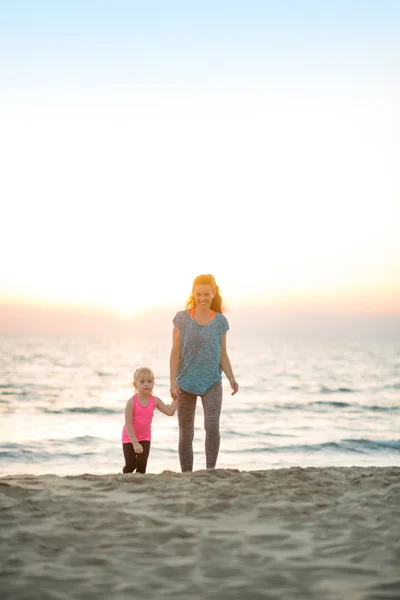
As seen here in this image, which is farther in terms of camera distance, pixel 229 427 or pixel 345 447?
pixel 229 427

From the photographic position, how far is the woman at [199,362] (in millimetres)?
6547

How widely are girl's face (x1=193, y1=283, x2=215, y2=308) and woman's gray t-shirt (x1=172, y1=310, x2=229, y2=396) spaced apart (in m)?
0.21

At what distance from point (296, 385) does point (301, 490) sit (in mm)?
30252

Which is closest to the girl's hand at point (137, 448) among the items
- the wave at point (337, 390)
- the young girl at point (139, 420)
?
the young girl at point (139, 420)

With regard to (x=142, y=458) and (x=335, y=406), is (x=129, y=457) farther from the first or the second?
(x=335, y=406)

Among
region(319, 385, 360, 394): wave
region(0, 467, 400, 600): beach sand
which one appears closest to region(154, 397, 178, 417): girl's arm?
region(0, 467, 400, 600): beach sand

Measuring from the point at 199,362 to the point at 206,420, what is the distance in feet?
2.00

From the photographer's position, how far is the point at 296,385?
35250mm

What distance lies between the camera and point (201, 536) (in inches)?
170

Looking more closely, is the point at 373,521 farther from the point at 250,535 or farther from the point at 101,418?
Result: the point at 101,418

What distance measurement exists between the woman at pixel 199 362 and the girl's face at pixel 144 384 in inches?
9.3

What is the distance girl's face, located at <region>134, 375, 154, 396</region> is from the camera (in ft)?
21.2

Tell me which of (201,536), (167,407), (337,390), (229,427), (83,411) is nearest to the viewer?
(201,536)

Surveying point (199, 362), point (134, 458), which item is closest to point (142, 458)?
point (134, 458)
